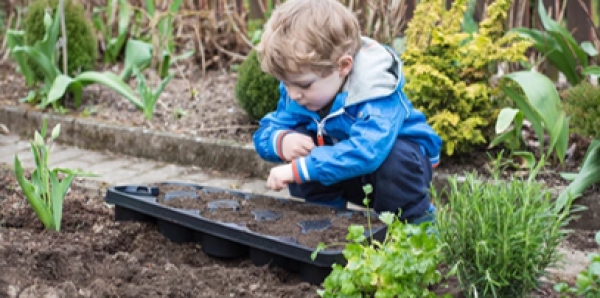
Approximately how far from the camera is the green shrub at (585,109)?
10.5 ft

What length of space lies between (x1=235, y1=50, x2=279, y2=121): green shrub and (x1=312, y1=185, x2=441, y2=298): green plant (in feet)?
8.01

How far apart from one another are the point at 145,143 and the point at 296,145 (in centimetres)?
184

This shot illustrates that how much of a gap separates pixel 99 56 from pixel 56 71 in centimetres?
152

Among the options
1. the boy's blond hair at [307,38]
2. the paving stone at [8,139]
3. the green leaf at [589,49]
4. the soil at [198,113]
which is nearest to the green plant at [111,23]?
the soil at [198,113]

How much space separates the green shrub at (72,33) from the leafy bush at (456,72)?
8.37 ft

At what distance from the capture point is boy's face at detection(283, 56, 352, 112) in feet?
9.32

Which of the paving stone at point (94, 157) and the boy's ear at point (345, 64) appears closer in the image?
the boy's ear at point (345, 64)

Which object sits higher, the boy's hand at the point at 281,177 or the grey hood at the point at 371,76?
the grey hood at the point at 371,76

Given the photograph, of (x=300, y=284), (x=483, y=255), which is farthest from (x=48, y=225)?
(x=483, y=255)

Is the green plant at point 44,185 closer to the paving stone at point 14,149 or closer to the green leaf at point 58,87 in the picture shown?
the paving stone at point 14,149

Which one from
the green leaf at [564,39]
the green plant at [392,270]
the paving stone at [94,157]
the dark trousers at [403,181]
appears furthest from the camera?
the paving stone at [94,157]

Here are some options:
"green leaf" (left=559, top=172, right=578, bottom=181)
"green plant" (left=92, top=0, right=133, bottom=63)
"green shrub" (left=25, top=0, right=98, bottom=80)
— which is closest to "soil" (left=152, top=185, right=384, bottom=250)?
"green leaf" (left=559, top=172, right=578, bottom=181)

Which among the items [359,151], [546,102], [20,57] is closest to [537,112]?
[546,102]

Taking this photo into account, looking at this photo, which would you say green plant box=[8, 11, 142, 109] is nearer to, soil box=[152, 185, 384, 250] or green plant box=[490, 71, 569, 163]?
soil box=[152, 185, 384, 250]
